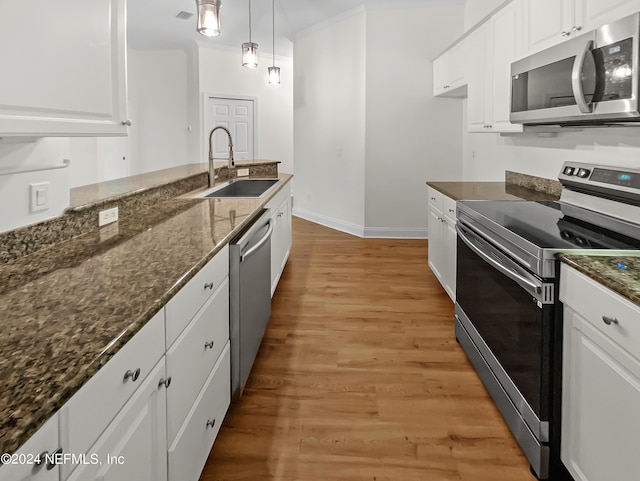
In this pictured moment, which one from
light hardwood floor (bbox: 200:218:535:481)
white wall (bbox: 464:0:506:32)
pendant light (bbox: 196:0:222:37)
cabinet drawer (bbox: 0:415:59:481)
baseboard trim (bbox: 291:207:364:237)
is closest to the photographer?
cabinet drawer (bbox: 0:415:59:481)

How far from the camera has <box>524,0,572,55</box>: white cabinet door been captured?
8.04 ft

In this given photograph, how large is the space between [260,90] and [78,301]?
317 inches

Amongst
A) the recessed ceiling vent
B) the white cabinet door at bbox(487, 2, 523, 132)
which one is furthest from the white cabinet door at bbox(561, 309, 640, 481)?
the recessed ceiling vent

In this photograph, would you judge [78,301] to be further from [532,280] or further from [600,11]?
[600,11]

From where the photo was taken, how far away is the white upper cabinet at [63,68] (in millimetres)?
1059

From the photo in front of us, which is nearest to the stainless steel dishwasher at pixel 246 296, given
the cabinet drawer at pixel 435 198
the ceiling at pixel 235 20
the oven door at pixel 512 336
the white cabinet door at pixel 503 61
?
the oven door at pixel 512 336

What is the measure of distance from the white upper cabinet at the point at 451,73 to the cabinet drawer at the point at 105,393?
394cm

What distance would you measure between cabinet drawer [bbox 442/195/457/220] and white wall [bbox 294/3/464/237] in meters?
2.43

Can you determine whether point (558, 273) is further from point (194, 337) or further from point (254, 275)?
point (254, 275)

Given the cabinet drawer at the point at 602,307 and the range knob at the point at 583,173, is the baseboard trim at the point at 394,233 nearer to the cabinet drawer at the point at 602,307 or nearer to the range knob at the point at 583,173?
the range knob at the point at 583,173

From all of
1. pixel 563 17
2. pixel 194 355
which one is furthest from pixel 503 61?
pixel 194 355

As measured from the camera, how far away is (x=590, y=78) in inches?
82.4

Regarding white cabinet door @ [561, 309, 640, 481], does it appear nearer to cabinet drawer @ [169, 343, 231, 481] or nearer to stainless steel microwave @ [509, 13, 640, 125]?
stainless steel microwave @ [509, 13, 640, 125]

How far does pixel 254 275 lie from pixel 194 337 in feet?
3.15
